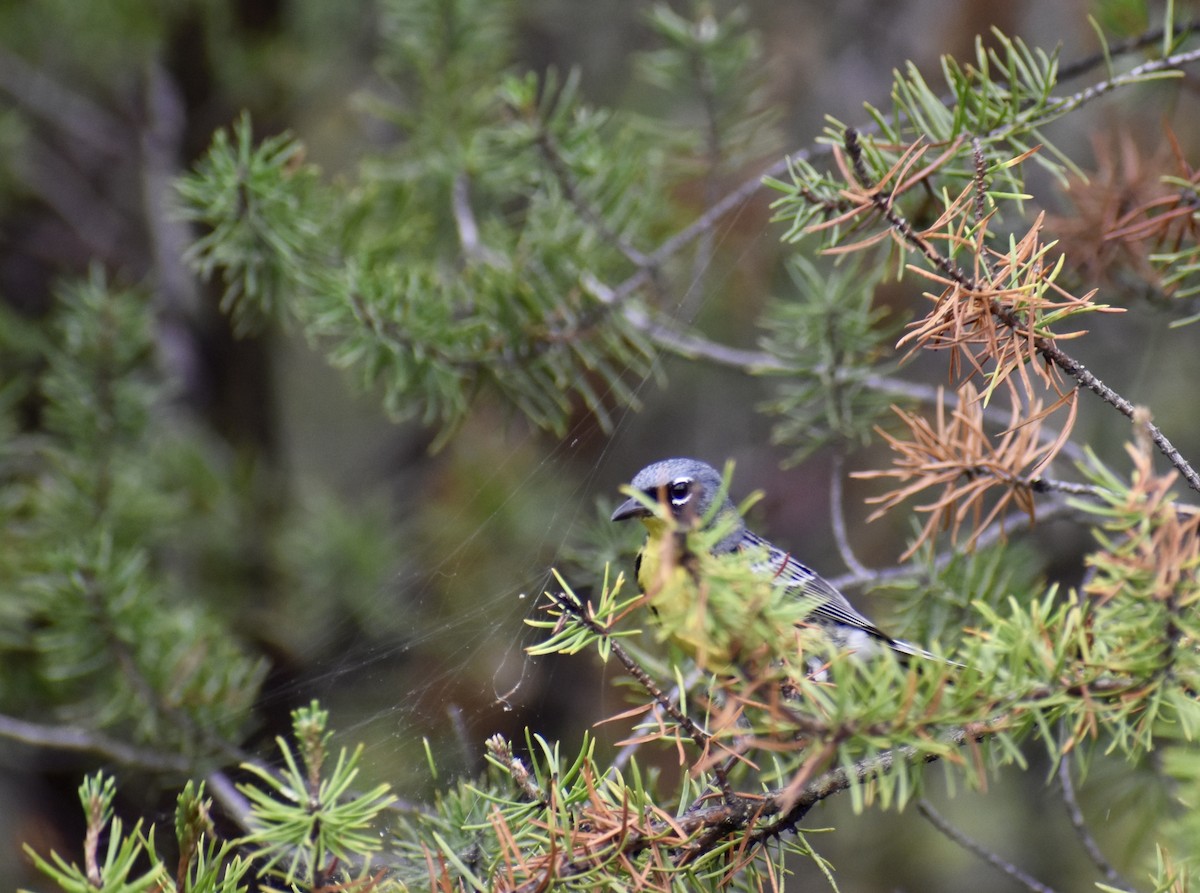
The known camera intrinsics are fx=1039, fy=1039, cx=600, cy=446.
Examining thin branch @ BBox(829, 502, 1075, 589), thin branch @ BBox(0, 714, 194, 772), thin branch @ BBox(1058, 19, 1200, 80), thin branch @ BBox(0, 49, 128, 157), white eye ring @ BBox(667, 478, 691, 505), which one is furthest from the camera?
thin branch @ BBox(0, 49, 128, 157)

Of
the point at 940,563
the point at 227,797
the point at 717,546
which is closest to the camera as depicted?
the point at 717,546

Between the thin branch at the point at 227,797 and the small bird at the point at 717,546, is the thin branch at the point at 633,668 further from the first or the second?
the thin branch at the point at 227,797

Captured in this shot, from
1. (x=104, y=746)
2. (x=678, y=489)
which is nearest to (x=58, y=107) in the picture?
(x=104, y=746)

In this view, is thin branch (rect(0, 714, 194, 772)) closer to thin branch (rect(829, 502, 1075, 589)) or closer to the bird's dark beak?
the bird's dark beak

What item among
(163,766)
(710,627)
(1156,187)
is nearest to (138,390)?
(163,766)

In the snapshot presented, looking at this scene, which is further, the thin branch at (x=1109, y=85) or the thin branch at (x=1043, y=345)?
the thin branch at (x=1109, y=85)

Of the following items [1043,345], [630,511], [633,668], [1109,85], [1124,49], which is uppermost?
[1124,49]

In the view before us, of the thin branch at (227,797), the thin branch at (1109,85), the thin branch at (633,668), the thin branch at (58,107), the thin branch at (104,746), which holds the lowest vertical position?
the thin branch at (227,797)

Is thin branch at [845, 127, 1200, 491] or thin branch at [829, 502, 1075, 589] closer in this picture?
thin branch at [845, 127, 1200, 491]

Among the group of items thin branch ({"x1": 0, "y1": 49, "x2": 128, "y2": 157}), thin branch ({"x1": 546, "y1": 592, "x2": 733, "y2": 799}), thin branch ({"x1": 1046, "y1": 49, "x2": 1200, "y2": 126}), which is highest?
thin branch ({"x1": 0, "y1": 49, "x2": 128, "y2": 157})

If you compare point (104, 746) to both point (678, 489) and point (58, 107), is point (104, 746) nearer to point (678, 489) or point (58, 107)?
point (678, 489)

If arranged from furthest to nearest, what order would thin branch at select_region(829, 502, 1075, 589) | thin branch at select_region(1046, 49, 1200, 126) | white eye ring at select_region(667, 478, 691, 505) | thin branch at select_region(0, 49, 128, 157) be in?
1. thin branch at select_region(0, 49, 128, 157)
2. thin branch at select_region(829, 502, 1075, 589)
3. white eye ring at select_region(667, 478, 691, 505)
4. thin branch at select_region(1046, 49, 1200, 126)

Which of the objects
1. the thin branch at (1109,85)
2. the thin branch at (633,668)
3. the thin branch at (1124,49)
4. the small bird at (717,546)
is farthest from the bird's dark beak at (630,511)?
the thin branch at (1124,49)

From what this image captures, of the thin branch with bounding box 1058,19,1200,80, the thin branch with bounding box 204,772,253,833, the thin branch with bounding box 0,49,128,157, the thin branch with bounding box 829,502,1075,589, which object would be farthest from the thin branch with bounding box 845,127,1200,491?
the thin branch with bounding box 0,49,128,157
